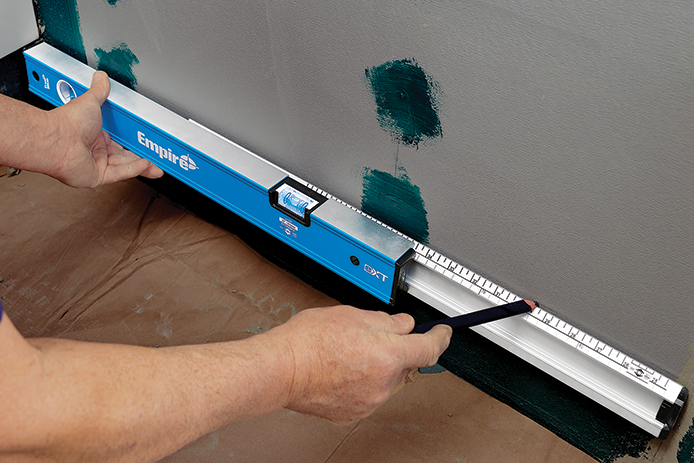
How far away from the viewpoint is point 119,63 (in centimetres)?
189

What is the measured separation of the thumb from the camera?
176 centimetres

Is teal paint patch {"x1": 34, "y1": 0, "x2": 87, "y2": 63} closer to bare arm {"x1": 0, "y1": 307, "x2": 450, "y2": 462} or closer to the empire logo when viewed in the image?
the empire logo

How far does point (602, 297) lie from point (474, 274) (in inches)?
11.4

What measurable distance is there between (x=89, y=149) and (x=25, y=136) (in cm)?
21

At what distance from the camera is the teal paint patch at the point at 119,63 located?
184cm

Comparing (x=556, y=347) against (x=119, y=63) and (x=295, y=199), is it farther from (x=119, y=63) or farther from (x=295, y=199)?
(x=119, y=63)

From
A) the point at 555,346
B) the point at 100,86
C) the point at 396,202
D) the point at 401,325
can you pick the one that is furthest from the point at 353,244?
the point at 100,86

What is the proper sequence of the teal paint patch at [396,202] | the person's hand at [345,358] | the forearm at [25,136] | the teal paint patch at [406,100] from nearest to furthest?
1. the person's hand at [345,358]
2. the teal paint patch at [406,100]
3. the teal paint patch at [396,202]
4. the forearm at [25,136]

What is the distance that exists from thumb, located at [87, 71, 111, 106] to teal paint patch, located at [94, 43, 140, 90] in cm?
8

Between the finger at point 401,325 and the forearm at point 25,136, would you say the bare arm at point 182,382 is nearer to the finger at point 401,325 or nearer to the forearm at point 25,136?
the finger at point 401,325

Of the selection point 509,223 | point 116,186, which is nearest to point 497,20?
point 509,223

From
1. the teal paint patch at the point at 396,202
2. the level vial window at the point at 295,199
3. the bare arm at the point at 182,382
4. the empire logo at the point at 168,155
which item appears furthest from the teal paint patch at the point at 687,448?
the empire logo at the point at 168,155

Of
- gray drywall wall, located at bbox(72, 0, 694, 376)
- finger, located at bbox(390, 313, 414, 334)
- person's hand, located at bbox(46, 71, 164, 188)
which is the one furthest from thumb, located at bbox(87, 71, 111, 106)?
finger, located at bbox(390, 313, 414, 334)

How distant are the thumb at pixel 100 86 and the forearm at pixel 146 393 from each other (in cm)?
107
